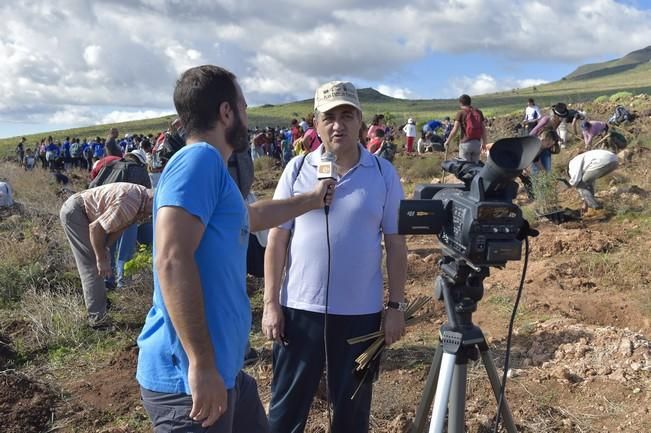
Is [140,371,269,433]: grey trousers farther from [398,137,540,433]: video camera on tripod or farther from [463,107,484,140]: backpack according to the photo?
[463,107,484,140]: backpack

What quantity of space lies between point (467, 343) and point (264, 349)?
2898mm

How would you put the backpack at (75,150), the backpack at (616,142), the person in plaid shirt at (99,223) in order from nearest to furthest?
the person in plaid shirt at (99,223)
the backpack at (616,142)
the backpack at (75,150)

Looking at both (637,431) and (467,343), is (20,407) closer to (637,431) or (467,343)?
(467,343)

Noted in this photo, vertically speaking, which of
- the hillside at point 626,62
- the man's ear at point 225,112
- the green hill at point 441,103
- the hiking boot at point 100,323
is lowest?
the hiking boot at point 100,323

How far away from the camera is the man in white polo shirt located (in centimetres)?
248

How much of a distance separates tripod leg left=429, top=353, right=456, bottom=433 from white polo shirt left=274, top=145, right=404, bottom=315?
2.17 ft

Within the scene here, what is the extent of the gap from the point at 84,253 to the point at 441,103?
3807 inches

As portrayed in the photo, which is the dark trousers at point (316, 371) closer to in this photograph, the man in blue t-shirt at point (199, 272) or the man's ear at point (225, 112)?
the man in blue t-shirt at point (199, 272)

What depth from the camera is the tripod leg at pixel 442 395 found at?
Result: 1880 mm

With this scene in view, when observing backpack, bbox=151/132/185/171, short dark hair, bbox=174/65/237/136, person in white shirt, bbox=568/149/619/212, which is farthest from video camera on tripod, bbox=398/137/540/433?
person in white shirt, bbox=568/149/619/212

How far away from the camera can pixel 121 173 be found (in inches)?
223

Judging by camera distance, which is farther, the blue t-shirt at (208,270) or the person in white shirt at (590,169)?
the person in white shirt at (590,169)

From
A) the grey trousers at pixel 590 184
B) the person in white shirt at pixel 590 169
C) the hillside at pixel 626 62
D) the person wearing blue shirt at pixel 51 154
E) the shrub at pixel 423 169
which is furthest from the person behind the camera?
the hillside at pixel 626 62

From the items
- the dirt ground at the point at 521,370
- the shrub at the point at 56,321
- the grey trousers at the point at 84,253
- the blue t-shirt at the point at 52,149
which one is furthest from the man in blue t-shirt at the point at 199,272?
the blue t-shirt at the point at 52,149
